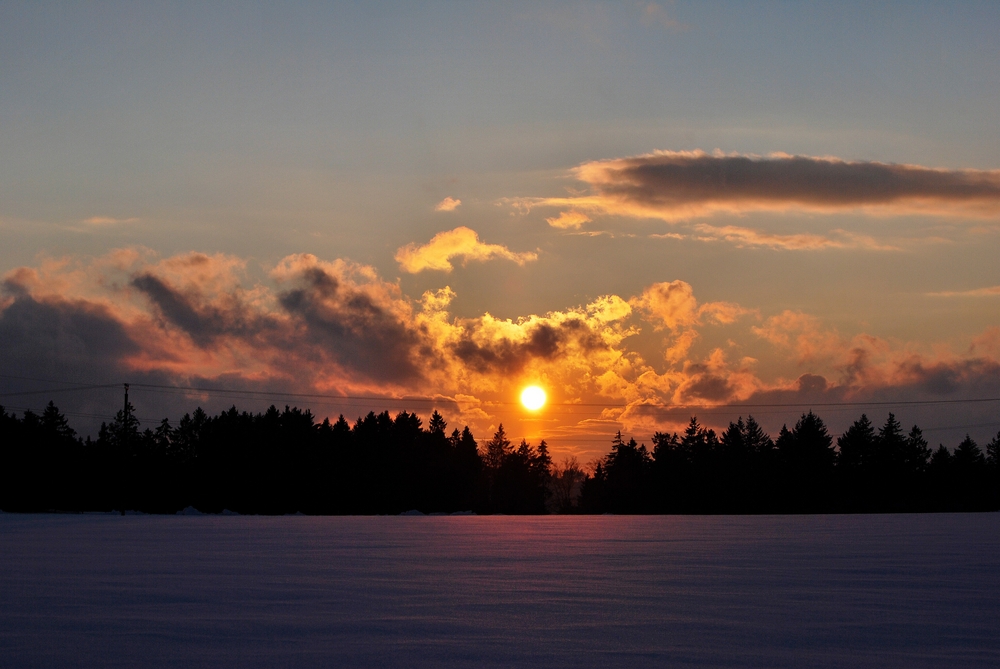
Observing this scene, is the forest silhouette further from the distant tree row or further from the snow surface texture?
the snow surface texture

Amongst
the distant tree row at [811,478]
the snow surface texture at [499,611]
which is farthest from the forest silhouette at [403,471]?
the snow surface texture at [499,611]

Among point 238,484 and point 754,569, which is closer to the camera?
point 754,569

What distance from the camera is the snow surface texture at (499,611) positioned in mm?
10141

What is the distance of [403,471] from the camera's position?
170250 mm

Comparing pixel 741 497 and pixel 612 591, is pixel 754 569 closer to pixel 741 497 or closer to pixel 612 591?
pixel 612 591

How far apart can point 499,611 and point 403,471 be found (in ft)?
521

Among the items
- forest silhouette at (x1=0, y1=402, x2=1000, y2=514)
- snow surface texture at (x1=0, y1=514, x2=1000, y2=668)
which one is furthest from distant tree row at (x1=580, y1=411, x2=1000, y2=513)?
snow surface texture at (x1=0, y1=514, x2=1000, y2=668)

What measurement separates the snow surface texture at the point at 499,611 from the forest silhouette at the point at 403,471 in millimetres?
130606

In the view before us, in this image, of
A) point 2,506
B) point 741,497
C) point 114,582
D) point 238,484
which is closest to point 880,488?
point 741,497

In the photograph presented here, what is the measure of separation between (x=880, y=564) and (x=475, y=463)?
168m

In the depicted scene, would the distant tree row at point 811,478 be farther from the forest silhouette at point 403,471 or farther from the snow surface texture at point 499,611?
the snow surface texture at point 499,611

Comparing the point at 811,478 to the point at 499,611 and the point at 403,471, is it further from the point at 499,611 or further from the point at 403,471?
the point at 499,611

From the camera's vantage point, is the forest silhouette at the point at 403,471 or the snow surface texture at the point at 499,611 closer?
the snow surface texture at the point at 499,611

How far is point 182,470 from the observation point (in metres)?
155
